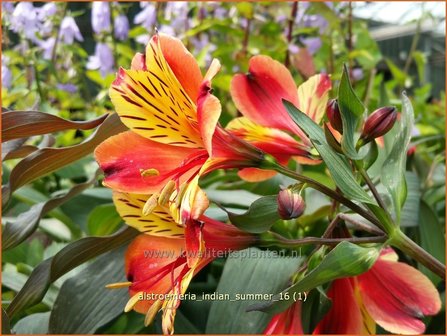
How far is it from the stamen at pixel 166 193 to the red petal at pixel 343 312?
15 cm

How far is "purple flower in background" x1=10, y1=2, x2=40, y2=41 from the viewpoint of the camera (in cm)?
108

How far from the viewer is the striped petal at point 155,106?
1.33ft

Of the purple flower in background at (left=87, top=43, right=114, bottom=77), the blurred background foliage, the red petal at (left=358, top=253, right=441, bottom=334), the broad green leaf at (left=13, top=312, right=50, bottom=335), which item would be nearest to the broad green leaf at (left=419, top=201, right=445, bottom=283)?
the blurred background foliage

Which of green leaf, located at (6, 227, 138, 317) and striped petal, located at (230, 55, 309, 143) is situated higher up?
striped petal, located at (230, 55, 309, 143)

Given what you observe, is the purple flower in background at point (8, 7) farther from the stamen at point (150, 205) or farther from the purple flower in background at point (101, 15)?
the stamen at point (150, 205)

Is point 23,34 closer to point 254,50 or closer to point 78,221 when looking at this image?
point 254,50

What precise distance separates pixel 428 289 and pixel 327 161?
151mm

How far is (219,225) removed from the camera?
44 cm

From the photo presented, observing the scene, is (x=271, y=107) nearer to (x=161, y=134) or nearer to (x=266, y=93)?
(x=266, y=93)

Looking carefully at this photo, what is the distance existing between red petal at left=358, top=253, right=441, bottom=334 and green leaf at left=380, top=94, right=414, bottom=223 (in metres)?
0.07

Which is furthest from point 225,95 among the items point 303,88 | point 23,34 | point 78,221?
point 303,88

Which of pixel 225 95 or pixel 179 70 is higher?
pixel 179 70

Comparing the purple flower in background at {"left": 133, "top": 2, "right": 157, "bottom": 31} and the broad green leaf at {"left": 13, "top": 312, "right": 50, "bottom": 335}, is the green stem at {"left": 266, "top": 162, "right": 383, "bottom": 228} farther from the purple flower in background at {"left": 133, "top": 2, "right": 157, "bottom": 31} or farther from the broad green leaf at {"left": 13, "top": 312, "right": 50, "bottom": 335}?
the purple flower in background at {"left": 133, "top": 2, "right": 157, "bottom": 31}

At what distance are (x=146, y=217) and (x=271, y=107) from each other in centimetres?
14
